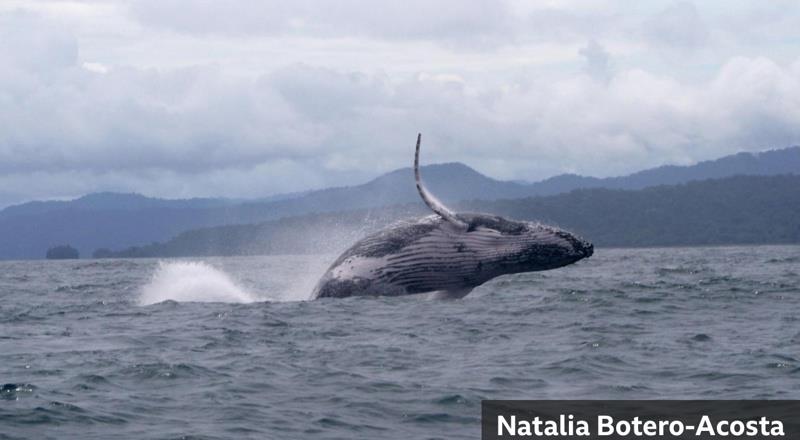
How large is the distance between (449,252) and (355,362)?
413 cm

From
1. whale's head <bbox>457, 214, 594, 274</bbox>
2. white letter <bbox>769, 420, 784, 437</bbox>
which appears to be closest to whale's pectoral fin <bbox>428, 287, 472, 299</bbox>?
whale's head <bbox>457, 214, 594, 274</bbox>

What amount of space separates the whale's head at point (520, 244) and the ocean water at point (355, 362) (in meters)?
1.01

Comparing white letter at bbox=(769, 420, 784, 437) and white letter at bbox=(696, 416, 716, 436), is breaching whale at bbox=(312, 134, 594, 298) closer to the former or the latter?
white letter at bbox=(696, 416, 716, 436)

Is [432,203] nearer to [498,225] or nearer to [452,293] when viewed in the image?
[498,225]

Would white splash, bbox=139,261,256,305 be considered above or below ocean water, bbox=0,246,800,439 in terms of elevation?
above

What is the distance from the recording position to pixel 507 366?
13.1 metres

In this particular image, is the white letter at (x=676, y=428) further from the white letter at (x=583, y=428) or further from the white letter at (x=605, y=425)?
the white letter at (x=583, y=428)

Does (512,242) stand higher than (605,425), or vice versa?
(512,242)

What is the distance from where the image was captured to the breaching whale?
55.0 ft

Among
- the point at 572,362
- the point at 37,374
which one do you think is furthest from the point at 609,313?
the point at 37,374

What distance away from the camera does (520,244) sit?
16875 millimetres

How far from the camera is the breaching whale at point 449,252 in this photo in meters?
16.8

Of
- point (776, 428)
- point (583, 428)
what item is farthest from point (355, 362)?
point (776, 428)

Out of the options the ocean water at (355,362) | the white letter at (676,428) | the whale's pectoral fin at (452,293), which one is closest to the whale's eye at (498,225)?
the whale's pectoral fin at (452,293)
